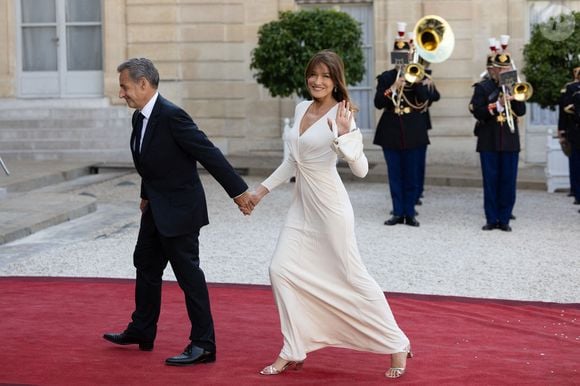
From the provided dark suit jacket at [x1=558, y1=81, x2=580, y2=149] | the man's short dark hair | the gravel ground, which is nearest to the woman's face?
the man's short dark hair

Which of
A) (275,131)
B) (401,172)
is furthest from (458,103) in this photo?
(401,172)

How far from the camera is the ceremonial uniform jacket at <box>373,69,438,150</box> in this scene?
13.6 m

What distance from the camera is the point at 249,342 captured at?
24.7 ft

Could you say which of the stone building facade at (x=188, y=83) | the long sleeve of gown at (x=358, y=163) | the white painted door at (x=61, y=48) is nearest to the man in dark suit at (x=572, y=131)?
the stone building facade at (x=188, y=83)

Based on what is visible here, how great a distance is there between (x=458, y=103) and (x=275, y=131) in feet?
9.42

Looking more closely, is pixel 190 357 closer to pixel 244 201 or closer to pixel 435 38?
pixel 244 201

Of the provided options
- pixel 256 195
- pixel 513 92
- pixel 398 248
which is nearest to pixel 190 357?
pixel 256 195

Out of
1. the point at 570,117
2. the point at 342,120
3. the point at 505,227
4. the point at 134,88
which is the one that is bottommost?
the point at 505,227

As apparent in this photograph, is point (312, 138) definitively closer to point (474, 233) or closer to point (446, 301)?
point (446, 301)

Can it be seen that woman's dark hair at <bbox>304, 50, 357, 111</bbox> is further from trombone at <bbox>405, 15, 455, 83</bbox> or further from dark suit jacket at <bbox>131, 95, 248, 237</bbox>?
trombone at <bbox>405, 15, 455, 83</bbox>

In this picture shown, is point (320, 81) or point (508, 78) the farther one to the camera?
point (508, 78)

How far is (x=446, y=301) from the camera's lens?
8.99m

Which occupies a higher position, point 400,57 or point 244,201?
point 400,57

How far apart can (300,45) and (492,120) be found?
5125 mm
